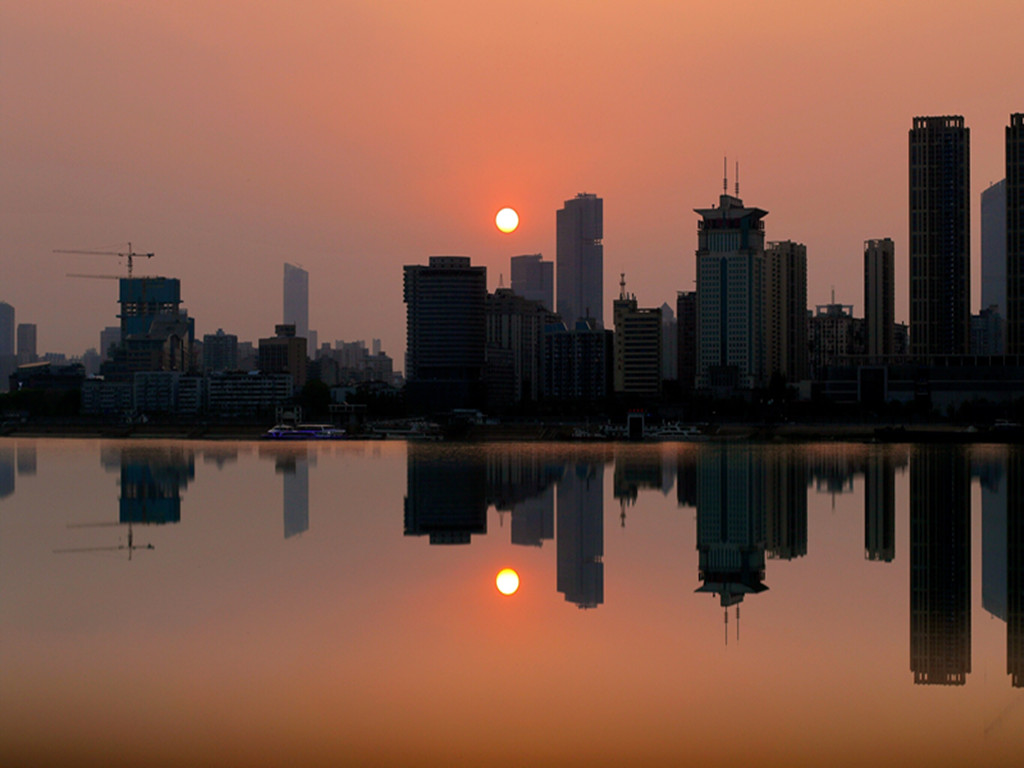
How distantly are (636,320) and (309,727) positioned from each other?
17132 centimetres

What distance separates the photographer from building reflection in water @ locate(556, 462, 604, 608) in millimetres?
21938

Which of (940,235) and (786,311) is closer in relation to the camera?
(940,235)

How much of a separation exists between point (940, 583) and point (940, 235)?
154871 millimetres

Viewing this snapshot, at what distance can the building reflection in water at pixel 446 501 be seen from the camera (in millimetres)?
31422

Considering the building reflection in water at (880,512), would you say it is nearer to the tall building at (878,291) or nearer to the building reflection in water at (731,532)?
the building reflection in water at (731,532)

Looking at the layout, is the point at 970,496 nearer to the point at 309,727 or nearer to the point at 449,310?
the point at 309,727

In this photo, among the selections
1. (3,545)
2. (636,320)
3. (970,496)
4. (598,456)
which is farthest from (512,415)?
(3,545)

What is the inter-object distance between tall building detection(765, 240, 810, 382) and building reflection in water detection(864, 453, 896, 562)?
125m

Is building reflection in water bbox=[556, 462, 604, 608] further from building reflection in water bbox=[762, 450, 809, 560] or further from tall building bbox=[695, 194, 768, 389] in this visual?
tall building bbox=[695, 194, 768, 389]

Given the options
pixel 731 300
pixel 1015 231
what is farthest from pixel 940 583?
pixel 731 300

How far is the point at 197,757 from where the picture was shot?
11906mm

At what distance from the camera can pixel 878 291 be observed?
19738 centimetres

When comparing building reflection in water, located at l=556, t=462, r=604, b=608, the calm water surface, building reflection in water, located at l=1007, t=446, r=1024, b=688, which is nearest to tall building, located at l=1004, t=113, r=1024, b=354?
building reflection in water, located at l=556, t=462, r=604, b=608

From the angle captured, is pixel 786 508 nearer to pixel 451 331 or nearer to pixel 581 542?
pixel 581 542
